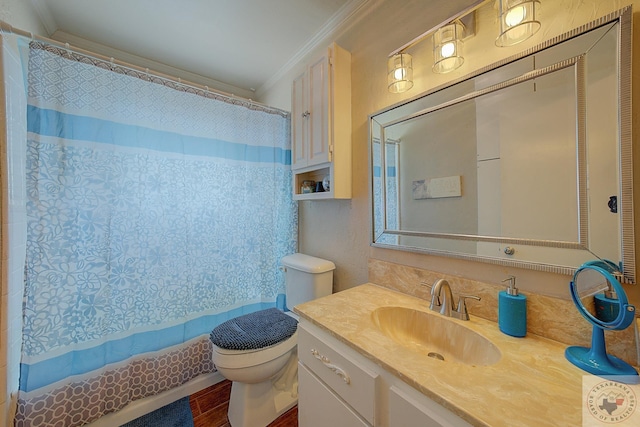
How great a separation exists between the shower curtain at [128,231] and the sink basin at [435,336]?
1057 mm

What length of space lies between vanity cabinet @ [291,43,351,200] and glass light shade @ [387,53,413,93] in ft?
1.11

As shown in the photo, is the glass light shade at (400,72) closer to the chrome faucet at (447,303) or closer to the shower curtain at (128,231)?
the chrome faucet at (447,303)

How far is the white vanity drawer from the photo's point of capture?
658mm

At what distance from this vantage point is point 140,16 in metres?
1.43

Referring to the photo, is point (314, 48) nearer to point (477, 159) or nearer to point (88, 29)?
point (477, 159)

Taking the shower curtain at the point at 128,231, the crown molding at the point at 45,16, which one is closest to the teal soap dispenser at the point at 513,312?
the shower curtain at the point at 128,231

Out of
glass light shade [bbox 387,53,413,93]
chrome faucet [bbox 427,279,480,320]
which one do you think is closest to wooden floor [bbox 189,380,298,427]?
chrome faucet [bbox 427,279,480,320]

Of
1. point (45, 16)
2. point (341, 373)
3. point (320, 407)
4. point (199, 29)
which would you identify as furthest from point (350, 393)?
point (45, 16)

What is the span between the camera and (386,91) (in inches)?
47.5

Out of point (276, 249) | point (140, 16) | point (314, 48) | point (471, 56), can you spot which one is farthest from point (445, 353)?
point (140, 16)

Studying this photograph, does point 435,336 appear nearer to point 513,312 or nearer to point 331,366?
point 513,312

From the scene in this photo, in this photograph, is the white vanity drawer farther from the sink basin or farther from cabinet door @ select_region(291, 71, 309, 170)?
cabinet door @ select_region(291, 71, 309, 170)

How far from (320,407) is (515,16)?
1.49 m

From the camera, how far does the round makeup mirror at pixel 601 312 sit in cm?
53
